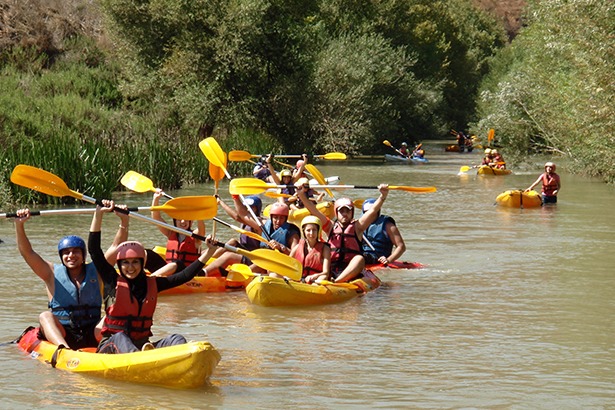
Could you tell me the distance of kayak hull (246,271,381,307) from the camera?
374 inches

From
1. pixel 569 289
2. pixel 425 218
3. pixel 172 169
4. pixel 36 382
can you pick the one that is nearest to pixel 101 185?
pixel 172 169

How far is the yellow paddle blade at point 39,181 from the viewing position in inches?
324

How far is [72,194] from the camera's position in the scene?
27.1ft

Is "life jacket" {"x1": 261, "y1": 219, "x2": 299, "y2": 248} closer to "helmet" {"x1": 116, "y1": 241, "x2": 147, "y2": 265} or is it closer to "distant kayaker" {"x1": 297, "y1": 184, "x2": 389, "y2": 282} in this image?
"distant kayaker" {"x1": 297, "y1": 184, "x2": 389, "y2": 282}

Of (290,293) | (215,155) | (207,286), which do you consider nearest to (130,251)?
(290,293)

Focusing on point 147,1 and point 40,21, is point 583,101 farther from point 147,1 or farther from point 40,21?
point 40,21

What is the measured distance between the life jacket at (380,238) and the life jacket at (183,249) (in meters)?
2.21

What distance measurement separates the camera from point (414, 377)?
23.4ft

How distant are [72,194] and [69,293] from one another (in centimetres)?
130

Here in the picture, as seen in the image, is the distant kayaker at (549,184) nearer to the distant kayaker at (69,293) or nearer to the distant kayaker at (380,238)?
the distant kayaker at (380,238)

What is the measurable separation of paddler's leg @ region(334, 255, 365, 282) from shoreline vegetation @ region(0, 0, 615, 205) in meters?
8.57

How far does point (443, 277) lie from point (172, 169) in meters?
11.1

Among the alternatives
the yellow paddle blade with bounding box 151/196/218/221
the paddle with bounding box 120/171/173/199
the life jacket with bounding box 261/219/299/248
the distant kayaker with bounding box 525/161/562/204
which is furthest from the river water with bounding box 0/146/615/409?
the distant kayaker with bounding box 525/161/562/204

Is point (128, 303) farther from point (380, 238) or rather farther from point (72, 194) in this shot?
point (380, 238)
